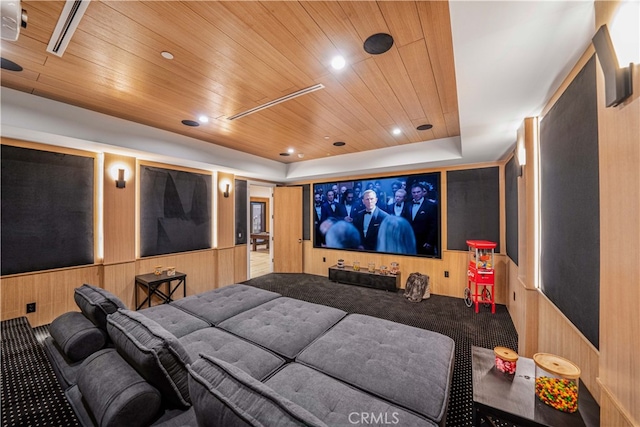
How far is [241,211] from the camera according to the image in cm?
553

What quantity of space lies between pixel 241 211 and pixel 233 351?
412 centimetres

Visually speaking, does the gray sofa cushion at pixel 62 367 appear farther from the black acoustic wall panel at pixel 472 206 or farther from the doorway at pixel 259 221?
the doorway at pixel 259 221

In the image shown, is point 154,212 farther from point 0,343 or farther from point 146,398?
point 146,398

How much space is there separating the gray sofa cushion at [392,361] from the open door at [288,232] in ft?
13.9

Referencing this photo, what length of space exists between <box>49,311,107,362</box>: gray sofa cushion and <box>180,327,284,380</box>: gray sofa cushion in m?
0.52

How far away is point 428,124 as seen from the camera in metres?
3.31

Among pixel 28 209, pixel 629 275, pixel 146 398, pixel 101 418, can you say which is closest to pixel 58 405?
pixel 101 418

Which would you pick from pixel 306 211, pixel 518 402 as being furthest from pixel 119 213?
pixel 518 402

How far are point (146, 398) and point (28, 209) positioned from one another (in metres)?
3.34

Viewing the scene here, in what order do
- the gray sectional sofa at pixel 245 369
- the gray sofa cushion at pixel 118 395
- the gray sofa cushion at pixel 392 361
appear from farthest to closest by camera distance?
the gray sofa cushion at pixel 392 361 < the gray sofa cushion at pixel 118 395 < the gray sectional sofa at pixel 245 369

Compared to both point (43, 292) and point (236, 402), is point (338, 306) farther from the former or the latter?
point (43, 292)

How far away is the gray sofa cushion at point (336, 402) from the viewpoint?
117 cm

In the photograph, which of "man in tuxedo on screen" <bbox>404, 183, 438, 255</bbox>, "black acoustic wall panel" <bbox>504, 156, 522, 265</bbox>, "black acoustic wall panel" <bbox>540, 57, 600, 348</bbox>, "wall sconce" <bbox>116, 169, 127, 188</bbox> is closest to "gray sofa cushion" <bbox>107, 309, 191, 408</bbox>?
"black acoustic wall panel" <bbox>540, 57, 600, 348</bbox>

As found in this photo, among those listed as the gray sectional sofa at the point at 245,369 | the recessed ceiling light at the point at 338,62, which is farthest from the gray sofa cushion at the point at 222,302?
the recessed ceiling light at the point at 338,62
